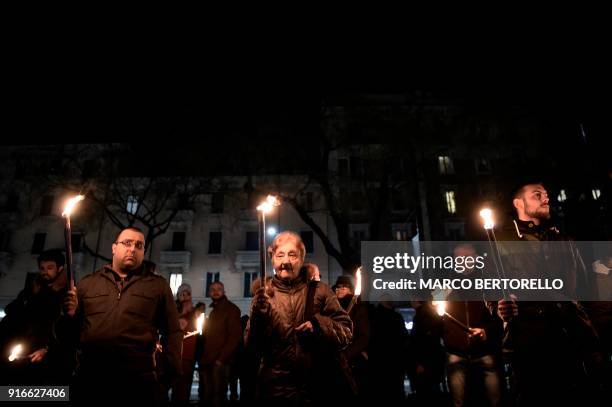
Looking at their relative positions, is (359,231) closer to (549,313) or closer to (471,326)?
(471,326)

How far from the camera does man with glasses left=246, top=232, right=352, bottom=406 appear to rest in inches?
120

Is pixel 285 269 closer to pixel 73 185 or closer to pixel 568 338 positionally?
pixel 568 338

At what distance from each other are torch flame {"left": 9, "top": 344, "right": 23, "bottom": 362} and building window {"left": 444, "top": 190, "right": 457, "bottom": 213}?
30.9 meters

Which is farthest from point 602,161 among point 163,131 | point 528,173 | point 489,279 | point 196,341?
point 163,131

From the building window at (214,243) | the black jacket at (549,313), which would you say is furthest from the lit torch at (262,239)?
the building window at (214,243)

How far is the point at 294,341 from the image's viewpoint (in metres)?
3.20

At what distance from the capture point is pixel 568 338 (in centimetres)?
292

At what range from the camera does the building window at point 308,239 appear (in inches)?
1192

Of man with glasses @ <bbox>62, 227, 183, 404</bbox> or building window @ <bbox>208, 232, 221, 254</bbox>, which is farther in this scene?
building window @ <bbox>208, 232, 221, 254</bbox>

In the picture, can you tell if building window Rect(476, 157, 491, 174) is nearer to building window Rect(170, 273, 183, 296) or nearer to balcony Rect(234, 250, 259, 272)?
balcony Rect(234, 250, 259, 272)

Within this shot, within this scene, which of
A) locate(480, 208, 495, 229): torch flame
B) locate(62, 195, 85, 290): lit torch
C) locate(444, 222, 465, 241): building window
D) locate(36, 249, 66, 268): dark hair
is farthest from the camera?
locate(444, 222, 465, 241): building window

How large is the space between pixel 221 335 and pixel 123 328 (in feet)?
13.4

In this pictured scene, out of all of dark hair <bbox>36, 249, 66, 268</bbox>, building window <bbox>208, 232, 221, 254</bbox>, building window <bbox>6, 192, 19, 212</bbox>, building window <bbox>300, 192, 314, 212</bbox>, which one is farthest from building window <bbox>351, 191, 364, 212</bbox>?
building window <bbox>6, 192, 19, 212</bbox>

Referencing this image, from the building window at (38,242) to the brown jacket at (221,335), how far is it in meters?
30.1
